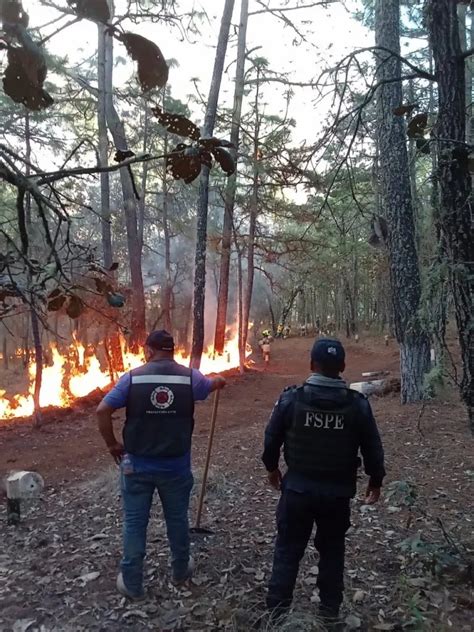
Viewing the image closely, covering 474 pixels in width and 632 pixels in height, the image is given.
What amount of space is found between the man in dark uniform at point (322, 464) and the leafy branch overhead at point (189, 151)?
211 centimetres

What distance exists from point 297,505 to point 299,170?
272 centimetres

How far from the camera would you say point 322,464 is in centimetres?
312

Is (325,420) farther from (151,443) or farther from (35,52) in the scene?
(35,52)

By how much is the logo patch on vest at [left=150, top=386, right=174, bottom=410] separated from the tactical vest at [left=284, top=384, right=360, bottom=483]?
1026mm

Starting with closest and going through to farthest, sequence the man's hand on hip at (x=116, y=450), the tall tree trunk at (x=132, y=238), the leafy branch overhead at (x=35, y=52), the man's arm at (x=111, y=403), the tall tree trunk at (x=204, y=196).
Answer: the leafy branch overhead at (x=35, y=52) → the man's arm at (x=111, y=403) → the man's hand on hip at (x=116, y=450) → the tall tree trunk at (x=204, y=196) → the tall tree trunk at (x=132, y=238)

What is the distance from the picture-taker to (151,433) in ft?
12.0

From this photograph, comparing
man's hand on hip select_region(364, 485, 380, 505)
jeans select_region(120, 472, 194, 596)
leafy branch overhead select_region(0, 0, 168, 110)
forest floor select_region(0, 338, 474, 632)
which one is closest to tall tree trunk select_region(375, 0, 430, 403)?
forest floor select_region(0, 338, 474, 632)

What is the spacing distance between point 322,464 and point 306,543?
54cm

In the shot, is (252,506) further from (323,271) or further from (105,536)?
(323,271)

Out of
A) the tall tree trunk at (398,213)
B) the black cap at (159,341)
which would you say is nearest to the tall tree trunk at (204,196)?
the tall tree trunk at (398,213)

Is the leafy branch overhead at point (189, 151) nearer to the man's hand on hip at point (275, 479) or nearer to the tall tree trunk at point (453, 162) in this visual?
the tall tree trunk at point (453, 162)

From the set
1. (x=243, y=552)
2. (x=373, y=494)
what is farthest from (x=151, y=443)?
(x=373, y=494)

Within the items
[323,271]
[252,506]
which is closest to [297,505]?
[252,506]

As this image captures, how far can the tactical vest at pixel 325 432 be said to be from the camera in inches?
122
